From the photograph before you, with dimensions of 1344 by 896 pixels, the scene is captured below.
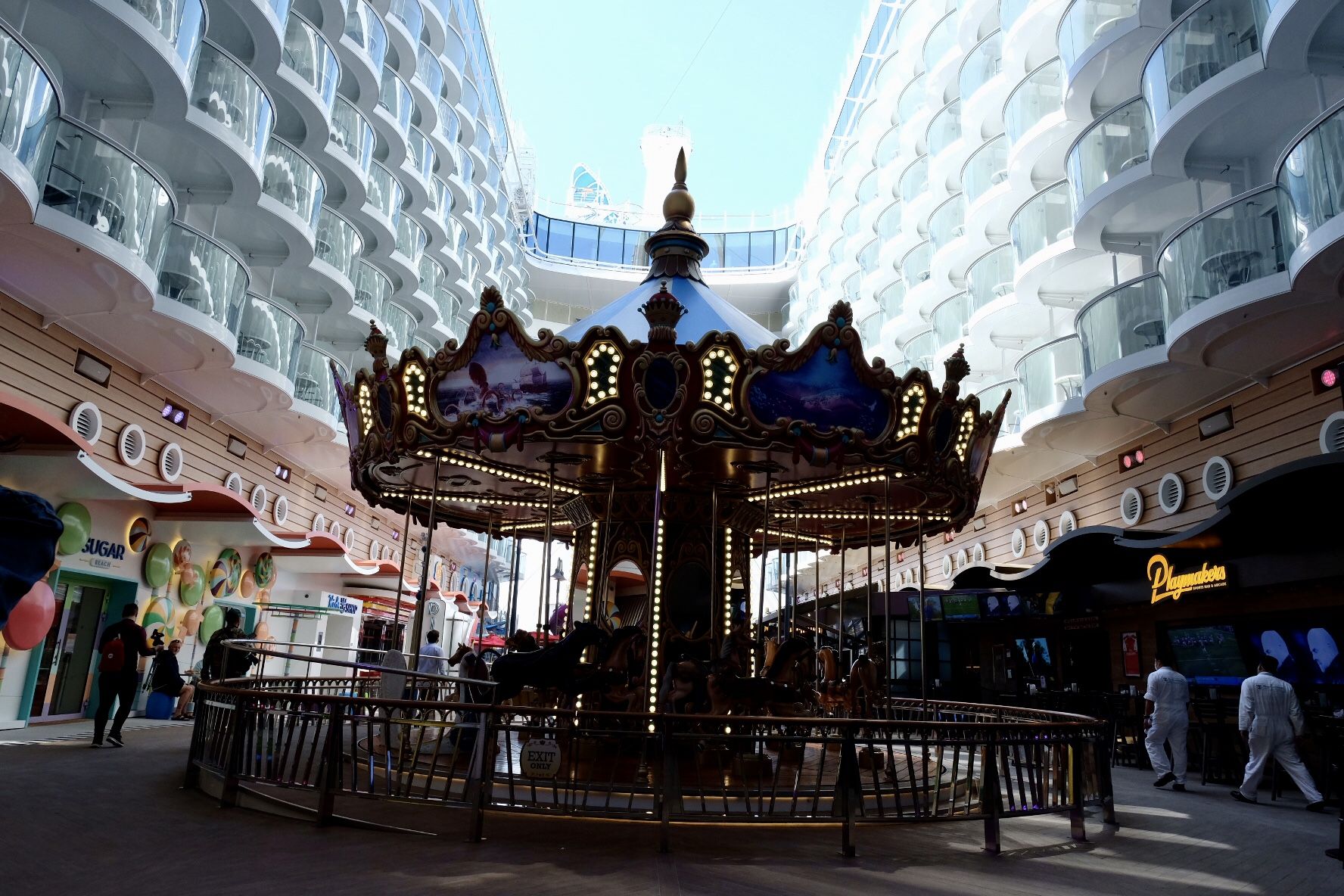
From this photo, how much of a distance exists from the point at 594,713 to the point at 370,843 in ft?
5.66

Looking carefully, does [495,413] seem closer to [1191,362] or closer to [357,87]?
[1191,362]

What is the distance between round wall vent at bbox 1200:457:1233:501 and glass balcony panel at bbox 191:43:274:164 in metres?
17.5

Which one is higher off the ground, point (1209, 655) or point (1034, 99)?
point (1034, 99)

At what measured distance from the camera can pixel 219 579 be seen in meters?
17.6

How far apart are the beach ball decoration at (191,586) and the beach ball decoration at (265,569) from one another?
204 centimetres

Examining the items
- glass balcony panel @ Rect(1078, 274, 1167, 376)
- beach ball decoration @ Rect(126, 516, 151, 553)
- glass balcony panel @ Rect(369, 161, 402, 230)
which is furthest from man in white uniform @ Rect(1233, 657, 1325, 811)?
glass balcony panel @ Rect(369, 161, 402, 230)

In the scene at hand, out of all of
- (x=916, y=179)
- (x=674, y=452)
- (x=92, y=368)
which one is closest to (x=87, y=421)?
(x=92, y=368)

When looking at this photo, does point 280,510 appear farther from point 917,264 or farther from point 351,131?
point 917,264

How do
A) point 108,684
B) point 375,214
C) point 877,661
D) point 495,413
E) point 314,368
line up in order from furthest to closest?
point 375,214 → point 314,368 → point 877,661 → point 108,684 → point 495,413

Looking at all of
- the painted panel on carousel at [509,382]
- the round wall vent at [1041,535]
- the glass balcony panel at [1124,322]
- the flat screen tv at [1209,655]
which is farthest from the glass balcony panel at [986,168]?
the painted panel on carousel at [509,382]

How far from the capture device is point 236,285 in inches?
624

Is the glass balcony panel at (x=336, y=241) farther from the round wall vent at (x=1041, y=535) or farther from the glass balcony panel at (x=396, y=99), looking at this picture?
the round wall vent at (x=1041, y=535)

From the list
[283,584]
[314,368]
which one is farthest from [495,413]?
[283,584]

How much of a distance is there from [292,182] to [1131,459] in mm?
17922
